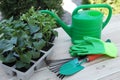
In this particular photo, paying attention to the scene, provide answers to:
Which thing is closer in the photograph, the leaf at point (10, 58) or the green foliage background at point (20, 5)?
the leaf at point (10, 58)

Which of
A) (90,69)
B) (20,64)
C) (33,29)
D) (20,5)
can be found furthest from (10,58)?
(20,5)

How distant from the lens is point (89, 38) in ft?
3.18

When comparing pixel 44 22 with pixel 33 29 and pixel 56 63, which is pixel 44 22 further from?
pixel 56 63

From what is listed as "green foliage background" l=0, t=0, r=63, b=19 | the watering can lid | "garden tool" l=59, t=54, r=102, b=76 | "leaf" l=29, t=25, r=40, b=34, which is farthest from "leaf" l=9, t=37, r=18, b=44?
"green foliage background" l=0, t=0, r=63, b=19

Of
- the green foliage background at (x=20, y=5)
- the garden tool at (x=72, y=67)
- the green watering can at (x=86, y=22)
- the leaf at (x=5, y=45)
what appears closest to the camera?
the leaf at (x=5, y=45)

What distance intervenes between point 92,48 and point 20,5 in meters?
1.22

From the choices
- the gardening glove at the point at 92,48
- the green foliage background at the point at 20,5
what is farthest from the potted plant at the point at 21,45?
the green foliage background at the point at 20,5

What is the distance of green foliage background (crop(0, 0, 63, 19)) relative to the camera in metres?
1.97

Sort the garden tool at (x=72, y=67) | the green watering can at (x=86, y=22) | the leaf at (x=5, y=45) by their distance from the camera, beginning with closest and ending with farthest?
1. the leaf at (x=5, y=45)
2. the garden tool at (x=72, y=67)
3. the green watering can at (x=86, y=22)

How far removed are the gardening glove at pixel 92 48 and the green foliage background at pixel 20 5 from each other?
1130mm

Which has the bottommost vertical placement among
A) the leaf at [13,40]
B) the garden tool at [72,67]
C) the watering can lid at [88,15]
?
the garden tool at [72,67]

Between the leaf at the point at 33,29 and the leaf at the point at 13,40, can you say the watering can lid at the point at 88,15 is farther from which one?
the leaf at the point at 13,40

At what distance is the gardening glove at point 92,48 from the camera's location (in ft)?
3.02

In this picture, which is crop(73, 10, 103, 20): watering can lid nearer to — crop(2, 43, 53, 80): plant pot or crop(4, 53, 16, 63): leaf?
crop(2, 43, 53, 80): plant pot
